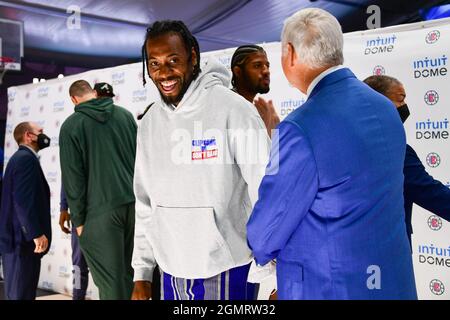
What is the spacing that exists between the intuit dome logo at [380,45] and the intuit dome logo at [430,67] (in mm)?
113

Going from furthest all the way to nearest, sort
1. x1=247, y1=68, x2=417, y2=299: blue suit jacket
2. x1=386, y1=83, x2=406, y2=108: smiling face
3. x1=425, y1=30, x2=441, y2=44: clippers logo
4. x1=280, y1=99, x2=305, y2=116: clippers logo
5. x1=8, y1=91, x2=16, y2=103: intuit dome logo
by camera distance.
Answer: x1=8, y1=91, x2=16, y2=103: intuit dome logo
x1=280, y1=99, x2=305, y2=116: clippers logo
x1=425, y1=30, x2=441, y2=44: clippers logo
x1=386, y1=83, x2=406, y2=108: smiling face
x1=247, y1=68, x2=417, y2=299: blue suit jacket

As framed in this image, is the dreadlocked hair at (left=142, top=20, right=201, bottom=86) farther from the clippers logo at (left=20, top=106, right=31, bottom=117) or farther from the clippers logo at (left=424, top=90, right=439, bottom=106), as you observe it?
the clippers logo at (left=20, top=106, right=31, bottom=117)

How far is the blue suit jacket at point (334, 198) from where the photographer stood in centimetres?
67

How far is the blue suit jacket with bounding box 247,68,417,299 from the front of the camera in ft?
2.19

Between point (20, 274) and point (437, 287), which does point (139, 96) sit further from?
point (437, 287)

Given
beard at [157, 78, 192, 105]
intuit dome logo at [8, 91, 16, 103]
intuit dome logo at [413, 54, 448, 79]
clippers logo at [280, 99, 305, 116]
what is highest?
intuit dome logo at [8, 91, 16, 103]

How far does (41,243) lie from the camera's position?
1562 millimetres

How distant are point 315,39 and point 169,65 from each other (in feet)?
0.84

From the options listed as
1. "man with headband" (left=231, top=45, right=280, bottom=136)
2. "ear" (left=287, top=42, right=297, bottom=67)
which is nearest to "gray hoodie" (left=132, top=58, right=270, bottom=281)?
"ear" (left=287, top=42, right=297, bottom=67)

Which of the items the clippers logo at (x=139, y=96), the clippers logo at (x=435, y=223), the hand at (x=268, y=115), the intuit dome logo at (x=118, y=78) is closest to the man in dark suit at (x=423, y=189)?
the hand at (x=268, y=115)
